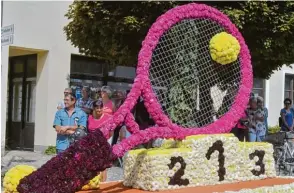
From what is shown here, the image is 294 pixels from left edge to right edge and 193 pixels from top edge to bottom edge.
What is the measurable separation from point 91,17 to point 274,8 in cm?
348

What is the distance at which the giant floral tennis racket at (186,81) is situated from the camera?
5.43m

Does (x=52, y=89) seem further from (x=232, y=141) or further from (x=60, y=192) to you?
(x=60, y=192)

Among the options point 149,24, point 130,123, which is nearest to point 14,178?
point 130,123

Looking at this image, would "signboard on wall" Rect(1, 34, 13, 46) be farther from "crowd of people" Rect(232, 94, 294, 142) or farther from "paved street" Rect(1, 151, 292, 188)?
"crowd of people" Rect(232, 94, 294, 142)

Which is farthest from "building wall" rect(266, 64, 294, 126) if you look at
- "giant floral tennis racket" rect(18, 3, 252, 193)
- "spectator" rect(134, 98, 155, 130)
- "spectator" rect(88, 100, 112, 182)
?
"spectator" rect(88, 100, 112, 182)

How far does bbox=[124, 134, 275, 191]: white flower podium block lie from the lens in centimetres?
561

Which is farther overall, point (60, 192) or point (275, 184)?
point (275, 184)

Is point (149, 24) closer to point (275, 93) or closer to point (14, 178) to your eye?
point (14, 178)

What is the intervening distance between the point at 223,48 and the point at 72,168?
251cm

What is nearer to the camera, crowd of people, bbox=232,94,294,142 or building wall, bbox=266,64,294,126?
crowd of people, bbox=232,94,294,142

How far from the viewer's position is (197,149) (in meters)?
5.96

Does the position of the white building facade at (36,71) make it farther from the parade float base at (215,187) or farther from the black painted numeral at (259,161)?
the black painted numeral at (259,161)

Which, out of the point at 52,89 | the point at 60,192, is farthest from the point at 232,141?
the point at 52,89

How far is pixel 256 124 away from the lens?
406 inches
